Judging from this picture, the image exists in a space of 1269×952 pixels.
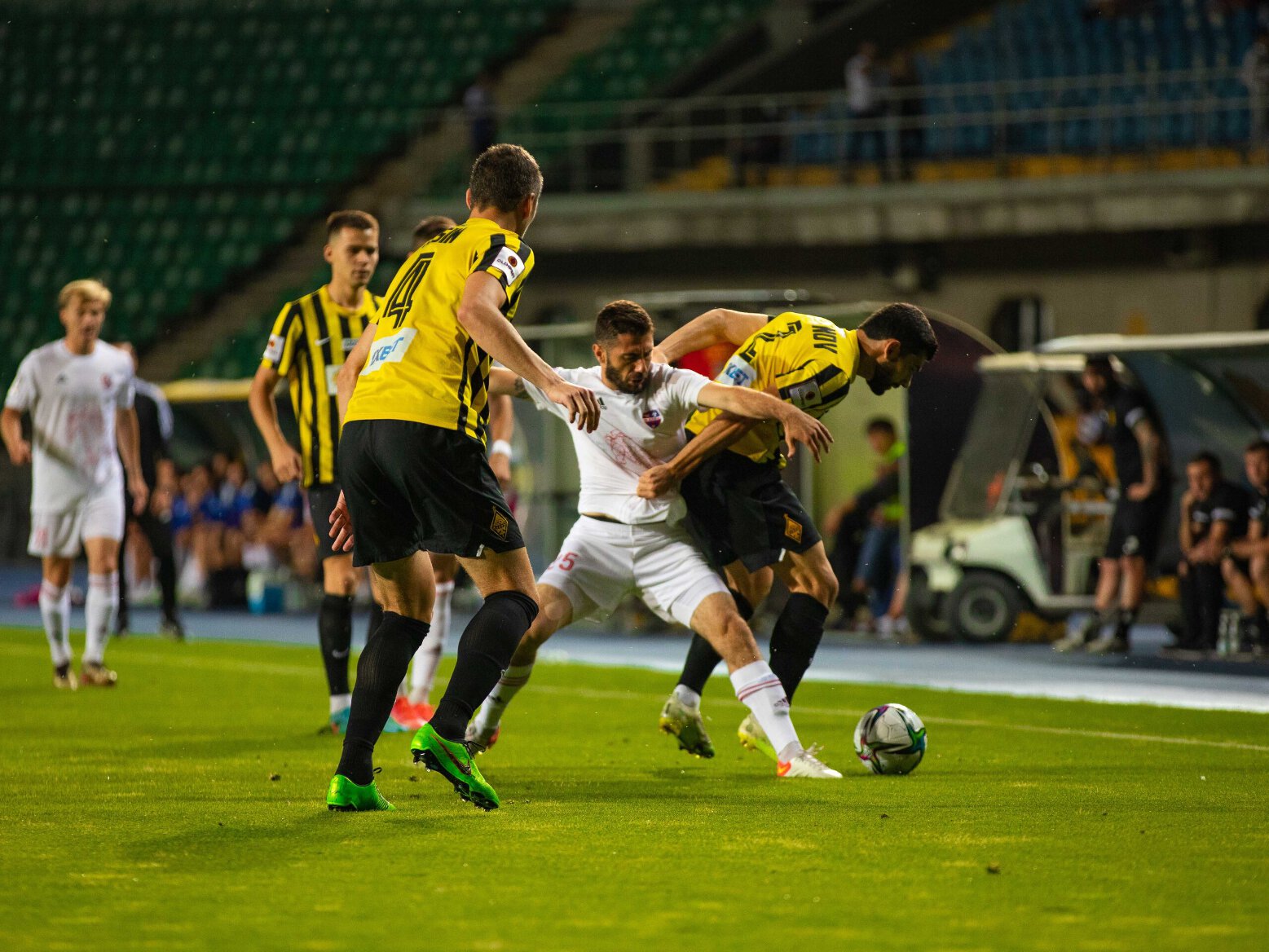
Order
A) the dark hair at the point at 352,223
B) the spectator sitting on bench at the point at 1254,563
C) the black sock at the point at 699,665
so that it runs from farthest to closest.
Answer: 1. the spectator sitting on bench at the point at 1254,563
2. the dark hair at the point at 352,223
3. the black sock at the point at 699,665

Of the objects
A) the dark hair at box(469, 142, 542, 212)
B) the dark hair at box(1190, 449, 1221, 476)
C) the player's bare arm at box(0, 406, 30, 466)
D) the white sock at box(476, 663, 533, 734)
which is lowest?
the white sock at box(476, 663, 533, 734)

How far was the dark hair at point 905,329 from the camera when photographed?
646 cm

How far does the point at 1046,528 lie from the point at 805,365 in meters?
7.39

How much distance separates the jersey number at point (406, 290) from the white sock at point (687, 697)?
2330mm

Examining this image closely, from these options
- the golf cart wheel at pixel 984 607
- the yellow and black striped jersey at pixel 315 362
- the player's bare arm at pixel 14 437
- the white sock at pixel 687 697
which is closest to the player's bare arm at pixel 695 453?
the white sock at pixel 687 697

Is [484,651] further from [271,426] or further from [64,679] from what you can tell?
[64,679]

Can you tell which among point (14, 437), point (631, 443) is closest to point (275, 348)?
point (631, 443)

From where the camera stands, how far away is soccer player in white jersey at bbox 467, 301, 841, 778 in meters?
6.34

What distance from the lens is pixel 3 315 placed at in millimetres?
26062

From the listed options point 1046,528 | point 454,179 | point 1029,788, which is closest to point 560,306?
point 454,179

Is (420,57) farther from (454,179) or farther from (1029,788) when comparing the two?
(1029,788)

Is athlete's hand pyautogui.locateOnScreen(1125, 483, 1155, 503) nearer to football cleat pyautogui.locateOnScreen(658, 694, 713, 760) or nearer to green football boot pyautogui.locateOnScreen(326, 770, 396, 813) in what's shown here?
football cleat pyautogui.locateOnScreen(658, 694, 713, 760)

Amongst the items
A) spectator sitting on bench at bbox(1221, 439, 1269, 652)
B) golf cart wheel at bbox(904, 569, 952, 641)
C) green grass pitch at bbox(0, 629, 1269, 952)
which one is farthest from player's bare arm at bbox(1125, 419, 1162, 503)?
green grass pitch at bbox(0, 629, 1269, 952)

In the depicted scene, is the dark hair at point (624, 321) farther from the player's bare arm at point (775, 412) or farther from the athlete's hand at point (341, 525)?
the athlete's hand at point (341, 525)
